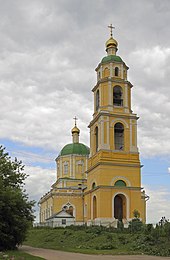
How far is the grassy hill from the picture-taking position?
2289 cm

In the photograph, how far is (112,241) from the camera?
2678cm

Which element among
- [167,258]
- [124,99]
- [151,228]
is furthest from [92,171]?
[167,258]

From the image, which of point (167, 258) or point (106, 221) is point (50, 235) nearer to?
point (106, 221)

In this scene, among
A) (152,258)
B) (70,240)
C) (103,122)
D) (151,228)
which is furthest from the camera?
(103,122)

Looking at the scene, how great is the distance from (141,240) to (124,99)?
24.5 meters

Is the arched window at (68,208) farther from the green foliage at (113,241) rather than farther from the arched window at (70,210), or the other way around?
the green foliage at (113,241)

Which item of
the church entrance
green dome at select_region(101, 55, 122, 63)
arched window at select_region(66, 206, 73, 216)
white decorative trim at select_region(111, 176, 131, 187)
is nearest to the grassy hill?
the church entrance

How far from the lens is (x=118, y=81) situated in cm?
4725

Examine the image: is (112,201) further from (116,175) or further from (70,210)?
(70,210)

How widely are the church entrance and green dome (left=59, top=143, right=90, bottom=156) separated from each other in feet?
60.1

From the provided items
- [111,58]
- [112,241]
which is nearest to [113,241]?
[112,241]

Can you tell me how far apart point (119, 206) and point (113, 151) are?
606 centimetres

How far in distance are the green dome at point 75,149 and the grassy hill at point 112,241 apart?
28.1 meters

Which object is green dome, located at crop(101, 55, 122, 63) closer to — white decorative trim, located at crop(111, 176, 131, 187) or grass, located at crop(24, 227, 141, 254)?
white decorative trim, located at crop(111, 176, 131, 187)
